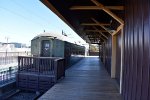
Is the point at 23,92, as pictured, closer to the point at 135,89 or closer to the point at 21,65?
the point at 21,65

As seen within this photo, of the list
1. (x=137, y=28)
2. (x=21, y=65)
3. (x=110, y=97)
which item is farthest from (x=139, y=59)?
(x=21, y=65)

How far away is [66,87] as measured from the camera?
7930mm

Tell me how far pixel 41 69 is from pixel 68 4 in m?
4.67

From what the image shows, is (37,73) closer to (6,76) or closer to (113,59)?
(6,76)

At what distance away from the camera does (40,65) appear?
1055 centimetres

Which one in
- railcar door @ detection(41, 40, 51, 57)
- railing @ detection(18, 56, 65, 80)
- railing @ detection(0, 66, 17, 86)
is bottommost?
railing @ detection(0, 66, 17, 86)

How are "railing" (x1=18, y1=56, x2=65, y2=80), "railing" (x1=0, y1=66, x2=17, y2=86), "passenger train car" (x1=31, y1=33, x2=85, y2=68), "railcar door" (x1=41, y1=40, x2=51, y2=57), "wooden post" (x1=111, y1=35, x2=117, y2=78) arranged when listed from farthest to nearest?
"railcar door" (x1=41, y1=40, x2=51, y2=57), "passenger train car" (x1=31, y1=33, x2=85, y2=68), "railing" (x1=0, y1=66, x2=17, y2=86), "wooden post" (x1=111, y1=35, x2=117, y2=78), "railing" (x1=18, y1=56, x2=65, y2=80)

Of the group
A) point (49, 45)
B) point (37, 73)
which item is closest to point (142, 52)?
point (37, 73)

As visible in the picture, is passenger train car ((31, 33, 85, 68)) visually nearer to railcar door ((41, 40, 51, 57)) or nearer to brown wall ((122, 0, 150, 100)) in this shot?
railcar door ((41, 40, 51, 57))

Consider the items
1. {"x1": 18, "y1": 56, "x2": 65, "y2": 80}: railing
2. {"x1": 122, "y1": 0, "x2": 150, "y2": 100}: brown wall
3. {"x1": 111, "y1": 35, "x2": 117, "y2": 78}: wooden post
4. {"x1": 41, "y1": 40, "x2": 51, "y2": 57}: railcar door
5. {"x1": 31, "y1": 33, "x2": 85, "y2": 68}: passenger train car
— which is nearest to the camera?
{"x1": 122, "y1": 0, "x2": 150, "y2": 100}: brown wall

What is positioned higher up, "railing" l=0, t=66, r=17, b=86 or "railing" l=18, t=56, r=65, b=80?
"railing" l=18, t=56, r=65, b=80

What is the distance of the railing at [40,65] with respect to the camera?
10.1 metres

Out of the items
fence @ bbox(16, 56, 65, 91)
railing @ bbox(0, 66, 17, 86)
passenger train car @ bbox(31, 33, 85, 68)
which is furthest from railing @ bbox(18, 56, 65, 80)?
passenger train car @ bbox(31, 33, 85, 68)

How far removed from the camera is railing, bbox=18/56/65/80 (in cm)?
1007
